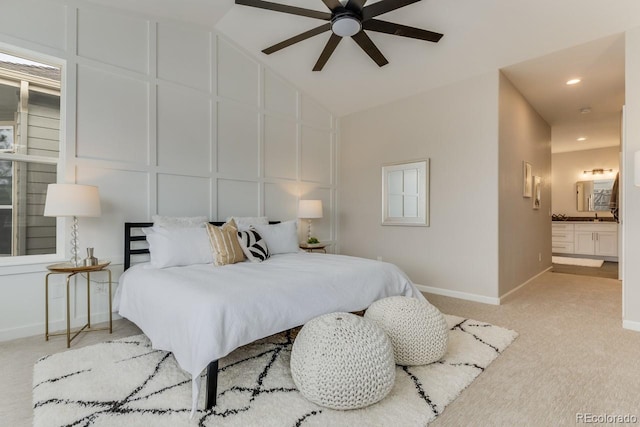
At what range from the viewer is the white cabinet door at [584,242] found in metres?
7.19

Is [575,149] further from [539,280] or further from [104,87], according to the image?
[104,87]

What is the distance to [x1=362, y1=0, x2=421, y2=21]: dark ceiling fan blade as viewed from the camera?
7.79 feet

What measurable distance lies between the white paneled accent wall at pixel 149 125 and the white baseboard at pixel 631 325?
3.83m

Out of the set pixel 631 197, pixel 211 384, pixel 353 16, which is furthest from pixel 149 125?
pixel 631 197

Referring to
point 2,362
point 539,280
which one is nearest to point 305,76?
point 2,362

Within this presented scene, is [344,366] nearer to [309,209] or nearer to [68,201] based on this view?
[68,201]

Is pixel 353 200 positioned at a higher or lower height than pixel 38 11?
lower

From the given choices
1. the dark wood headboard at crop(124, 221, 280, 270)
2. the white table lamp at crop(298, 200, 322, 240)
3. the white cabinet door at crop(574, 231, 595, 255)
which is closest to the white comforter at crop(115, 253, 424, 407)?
the dark wood headboard at crop(124, 221, 280, 270)

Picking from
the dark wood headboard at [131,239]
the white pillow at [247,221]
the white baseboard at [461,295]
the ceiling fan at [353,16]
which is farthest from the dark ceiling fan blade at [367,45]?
the white baseboard at [461,295]

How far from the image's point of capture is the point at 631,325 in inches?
117

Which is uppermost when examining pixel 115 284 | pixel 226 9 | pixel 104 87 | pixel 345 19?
pixel 226 9

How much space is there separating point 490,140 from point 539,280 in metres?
2.62

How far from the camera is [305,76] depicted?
4652mm

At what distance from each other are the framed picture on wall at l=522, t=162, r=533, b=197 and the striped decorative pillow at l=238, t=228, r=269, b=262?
3.64m
